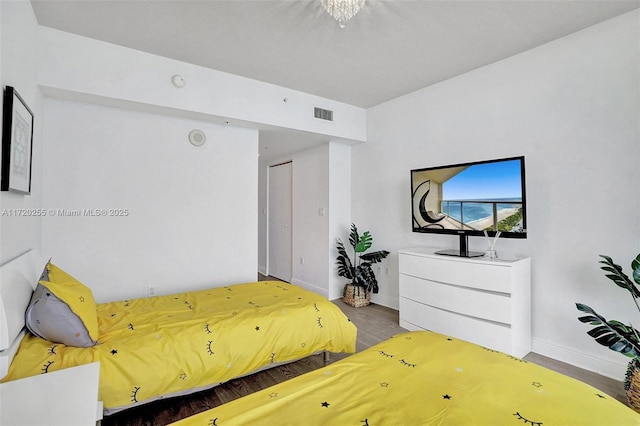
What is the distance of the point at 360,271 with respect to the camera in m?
4.09

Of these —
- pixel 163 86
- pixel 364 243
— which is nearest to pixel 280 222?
pixel 364 243

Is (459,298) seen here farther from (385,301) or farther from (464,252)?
(385,301)

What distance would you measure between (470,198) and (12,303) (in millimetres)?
3390

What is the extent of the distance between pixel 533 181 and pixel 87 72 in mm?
3997

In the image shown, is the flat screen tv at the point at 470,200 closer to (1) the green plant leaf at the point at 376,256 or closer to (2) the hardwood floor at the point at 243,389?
(1) the green plant leaf at the point at 376,256

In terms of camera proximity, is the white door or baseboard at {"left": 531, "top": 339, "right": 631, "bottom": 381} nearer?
baseboard at {"left": 531, "top": 339, "right": 631, "bottom": 381}

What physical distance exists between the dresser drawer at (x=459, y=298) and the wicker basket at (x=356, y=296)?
84 cm

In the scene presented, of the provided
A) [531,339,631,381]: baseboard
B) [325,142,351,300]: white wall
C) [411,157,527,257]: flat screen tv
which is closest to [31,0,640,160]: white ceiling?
[411,157,527,257]: flat screen tv

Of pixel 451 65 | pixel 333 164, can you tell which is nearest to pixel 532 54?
pixel 451 65

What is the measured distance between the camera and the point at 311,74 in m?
3.28

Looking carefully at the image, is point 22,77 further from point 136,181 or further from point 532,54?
point 532,54

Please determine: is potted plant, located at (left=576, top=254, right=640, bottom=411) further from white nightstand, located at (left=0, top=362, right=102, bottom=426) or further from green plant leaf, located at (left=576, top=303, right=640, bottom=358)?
white nightstand, located at (left=0, top=362, right=102, bottom=426)

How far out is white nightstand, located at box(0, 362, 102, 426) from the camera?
0.98m

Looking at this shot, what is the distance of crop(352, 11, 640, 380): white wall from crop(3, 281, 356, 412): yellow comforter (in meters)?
1.84
